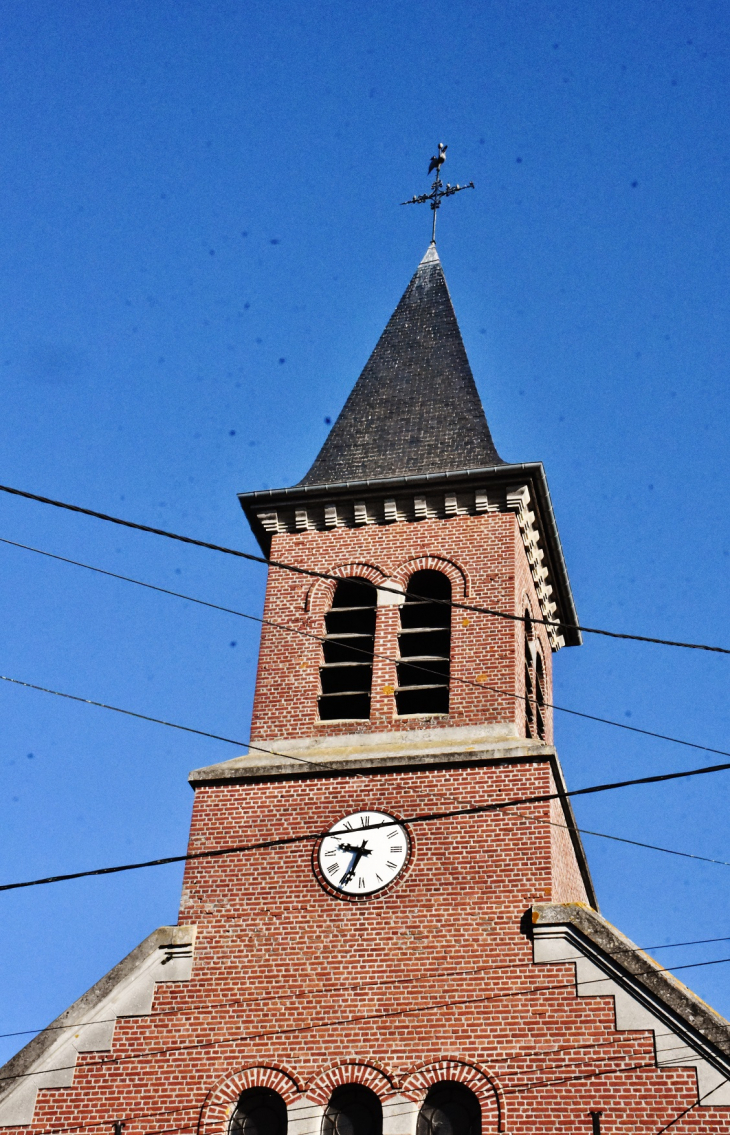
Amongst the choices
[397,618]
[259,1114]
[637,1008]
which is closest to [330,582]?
[397,618]

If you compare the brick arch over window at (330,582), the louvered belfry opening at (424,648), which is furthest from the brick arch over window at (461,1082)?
the brick arch over window at (330,582)

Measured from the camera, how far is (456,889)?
57.8 ft

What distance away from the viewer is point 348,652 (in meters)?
20.9

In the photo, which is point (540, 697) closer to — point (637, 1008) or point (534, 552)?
point (534, 552)

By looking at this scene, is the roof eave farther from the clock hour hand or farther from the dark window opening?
the clock hour hand

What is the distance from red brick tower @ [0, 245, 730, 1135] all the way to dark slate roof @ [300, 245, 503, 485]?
0.59 m

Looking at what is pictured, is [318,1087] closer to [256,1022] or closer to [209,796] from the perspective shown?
[256,1022]

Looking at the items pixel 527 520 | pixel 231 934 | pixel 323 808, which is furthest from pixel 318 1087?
pixel 527 520

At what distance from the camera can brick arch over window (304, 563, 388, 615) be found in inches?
838

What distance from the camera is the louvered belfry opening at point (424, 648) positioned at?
20172mm

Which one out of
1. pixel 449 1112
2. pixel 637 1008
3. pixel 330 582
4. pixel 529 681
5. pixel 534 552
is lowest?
pixel 449 1112

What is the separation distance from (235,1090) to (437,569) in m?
7.62

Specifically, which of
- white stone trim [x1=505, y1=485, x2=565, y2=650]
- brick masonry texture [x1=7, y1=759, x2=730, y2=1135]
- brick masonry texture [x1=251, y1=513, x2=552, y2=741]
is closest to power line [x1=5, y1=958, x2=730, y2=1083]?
brick masonry texture [x1=7, y1=759, x2=730, y2=1135]

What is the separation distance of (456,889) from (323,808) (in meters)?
2.06
